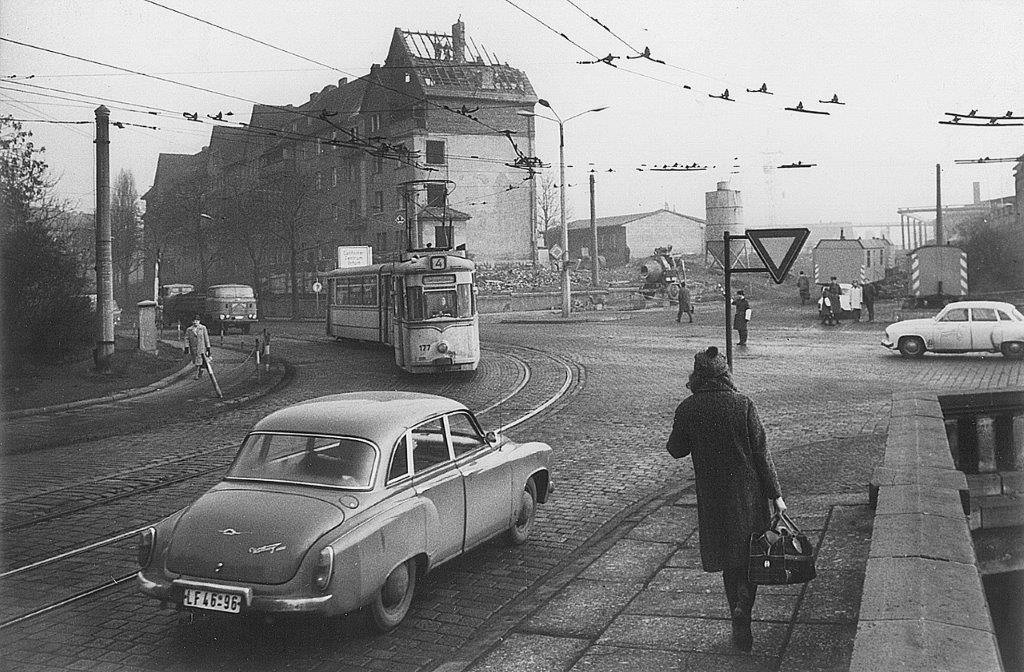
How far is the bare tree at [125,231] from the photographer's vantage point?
1800 centimetres

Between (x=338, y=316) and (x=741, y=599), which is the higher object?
(x=338, y=316)

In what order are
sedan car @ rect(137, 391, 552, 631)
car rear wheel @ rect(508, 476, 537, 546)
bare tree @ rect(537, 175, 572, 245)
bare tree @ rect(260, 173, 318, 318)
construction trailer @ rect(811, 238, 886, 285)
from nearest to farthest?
sedan car @ rect(137, 391, 552, 631) < car rear wheel @ rect(508, 476, 537, 546) < bare tree @ rect(260, 173, 318, 318) < bare tree @ rect(537, 175, 572, 245) < construction trailer @ rect(811, 238, 886, 285)

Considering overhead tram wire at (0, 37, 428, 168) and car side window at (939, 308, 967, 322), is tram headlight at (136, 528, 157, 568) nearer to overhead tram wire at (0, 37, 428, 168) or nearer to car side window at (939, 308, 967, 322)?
overhead tram wire at (0, 37, 428, 168)

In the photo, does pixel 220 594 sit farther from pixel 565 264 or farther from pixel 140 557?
pixel 565 264

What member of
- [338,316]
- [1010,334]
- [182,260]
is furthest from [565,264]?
[182,260]

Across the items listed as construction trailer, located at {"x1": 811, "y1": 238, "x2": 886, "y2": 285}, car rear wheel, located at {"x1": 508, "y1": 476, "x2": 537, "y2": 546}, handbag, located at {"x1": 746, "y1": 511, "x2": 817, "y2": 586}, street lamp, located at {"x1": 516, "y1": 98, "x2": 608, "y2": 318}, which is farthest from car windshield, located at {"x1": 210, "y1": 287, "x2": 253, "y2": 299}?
construction trailer, located at {"x1": 811, "y1": 238, "x2": 886, "y2": 285}

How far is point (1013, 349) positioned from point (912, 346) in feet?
7.19

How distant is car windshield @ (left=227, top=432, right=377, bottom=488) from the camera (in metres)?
6.33

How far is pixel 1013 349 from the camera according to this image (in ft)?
73.5

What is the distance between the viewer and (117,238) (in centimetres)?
2025

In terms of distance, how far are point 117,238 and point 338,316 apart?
22.6 ft

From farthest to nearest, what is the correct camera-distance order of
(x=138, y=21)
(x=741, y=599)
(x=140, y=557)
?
(x=138, y=21) → (x=140, y=557) → (x=741, y=599)

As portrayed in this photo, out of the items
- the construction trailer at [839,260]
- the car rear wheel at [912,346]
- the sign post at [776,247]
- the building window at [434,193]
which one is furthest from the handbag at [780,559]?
the construction trailer at [839,260]

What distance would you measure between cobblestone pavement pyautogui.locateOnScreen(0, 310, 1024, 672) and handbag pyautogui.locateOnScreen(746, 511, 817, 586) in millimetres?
421
